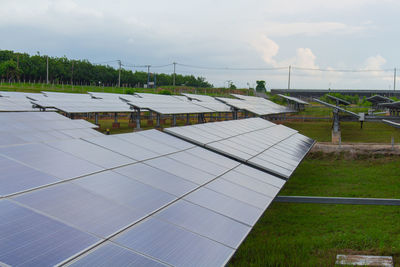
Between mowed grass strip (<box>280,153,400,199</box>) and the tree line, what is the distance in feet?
284

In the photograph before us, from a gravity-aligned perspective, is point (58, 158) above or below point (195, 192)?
above

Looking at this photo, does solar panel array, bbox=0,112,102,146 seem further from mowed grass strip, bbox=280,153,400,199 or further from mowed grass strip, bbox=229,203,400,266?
mowed grass strip, bbox=280,153,400,199

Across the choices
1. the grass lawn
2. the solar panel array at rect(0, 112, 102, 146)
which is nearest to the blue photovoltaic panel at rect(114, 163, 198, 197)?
the grass lawn

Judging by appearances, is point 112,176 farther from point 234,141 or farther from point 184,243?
point 234,141

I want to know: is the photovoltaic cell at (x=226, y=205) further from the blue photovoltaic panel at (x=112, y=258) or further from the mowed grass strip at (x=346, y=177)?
the mowed grass strip at (x=346, y=177)

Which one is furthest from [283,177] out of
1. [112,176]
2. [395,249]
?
[112,176]

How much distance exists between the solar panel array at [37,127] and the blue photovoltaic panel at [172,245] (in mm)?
5548

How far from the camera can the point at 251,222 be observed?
713 cm

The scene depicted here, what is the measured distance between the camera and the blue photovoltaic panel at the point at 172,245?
5059mm

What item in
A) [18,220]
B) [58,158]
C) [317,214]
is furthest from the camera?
[317,214]

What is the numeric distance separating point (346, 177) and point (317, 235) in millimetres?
10808

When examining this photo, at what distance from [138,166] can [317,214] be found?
29.0ft

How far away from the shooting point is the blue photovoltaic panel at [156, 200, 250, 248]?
241 inches

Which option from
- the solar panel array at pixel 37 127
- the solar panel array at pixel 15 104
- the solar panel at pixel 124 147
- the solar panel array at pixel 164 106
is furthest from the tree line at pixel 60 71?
the solar panel at pixel 124 147
